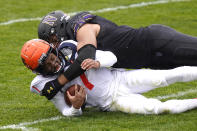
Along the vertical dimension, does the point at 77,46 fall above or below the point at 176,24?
above

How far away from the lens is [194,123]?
5.07 m

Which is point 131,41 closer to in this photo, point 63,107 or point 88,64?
point 88,64

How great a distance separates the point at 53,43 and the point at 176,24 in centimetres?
484

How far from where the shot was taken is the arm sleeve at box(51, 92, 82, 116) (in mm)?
5492

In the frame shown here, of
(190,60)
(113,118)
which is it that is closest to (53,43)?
(113,118)

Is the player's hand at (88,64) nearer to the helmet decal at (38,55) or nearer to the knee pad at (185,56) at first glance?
the helmet decal at (38,55)

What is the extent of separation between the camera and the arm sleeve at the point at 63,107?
549 centimetres

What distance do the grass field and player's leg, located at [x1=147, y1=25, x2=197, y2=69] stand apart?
621 mm

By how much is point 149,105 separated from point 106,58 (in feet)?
2.30

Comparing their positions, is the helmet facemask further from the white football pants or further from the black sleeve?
the white football pants

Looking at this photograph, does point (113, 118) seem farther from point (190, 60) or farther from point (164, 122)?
point (190, 60)

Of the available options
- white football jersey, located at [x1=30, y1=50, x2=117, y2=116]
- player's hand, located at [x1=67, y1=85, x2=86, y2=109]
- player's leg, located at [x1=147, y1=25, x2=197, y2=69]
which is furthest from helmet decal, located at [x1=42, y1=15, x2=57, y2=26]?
player's leg, located at [x1=147, y1=25, x2=197, y2=69]

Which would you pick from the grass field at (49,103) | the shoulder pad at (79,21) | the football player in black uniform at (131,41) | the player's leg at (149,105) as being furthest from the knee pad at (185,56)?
the shoulder pad at (79,21)

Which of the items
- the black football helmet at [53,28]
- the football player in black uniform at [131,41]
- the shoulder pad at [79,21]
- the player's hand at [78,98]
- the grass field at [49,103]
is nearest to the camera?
the grass field at [49,103]
